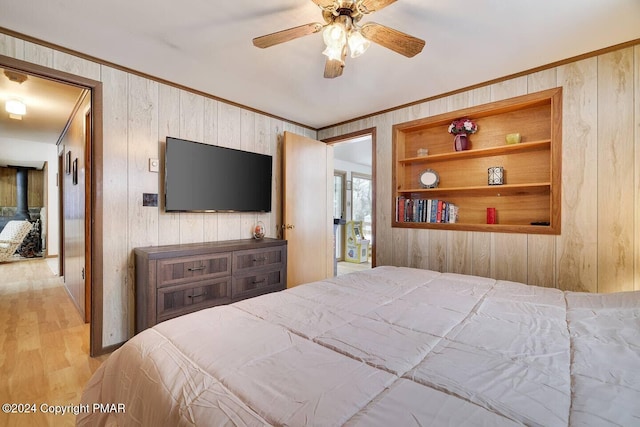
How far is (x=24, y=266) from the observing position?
5.59m

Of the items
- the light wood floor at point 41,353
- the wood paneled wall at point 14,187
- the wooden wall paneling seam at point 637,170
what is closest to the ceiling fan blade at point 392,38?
the wooden wall paneling seam at point 637,170

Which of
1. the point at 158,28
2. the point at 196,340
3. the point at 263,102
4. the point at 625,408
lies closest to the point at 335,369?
the point at 196,340

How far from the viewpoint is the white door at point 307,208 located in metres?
3.49

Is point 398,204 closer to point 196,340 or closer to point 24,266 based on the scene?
point 196,340

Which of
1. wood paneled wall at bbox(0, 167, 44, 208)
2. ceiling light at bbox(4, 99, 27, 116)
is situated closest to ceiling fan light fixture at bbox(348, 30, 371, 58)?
ceiling light at bbox(4, 99, 27, 116)

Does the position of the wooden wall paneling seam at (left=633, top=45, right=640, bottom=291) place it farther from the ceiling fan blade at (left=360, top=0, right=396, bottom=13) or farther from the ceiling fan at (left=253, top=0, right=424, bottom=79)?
the ceiling fan blade at (left=360, top=0, right=396, bottom=13)

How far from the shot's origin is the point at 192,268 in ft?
7.96

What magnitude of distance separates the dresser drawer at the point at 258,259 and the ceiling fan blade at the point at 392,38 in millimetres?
2049

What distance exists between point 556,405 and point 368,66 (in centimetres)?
239

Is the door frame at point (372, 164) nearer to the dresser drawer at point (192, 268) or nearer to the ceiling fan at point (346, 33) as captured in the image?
the dresser drawer at point (192, 268)

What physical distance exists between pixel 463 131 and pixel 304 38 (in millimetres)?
1820

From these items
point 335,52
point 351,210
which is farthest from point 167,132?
point 351,210

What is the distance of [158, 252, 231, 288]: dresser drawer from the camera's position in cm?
229

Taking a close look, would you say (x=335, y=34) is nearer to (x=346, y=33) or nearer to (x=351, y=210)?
(x=346, y=33)
